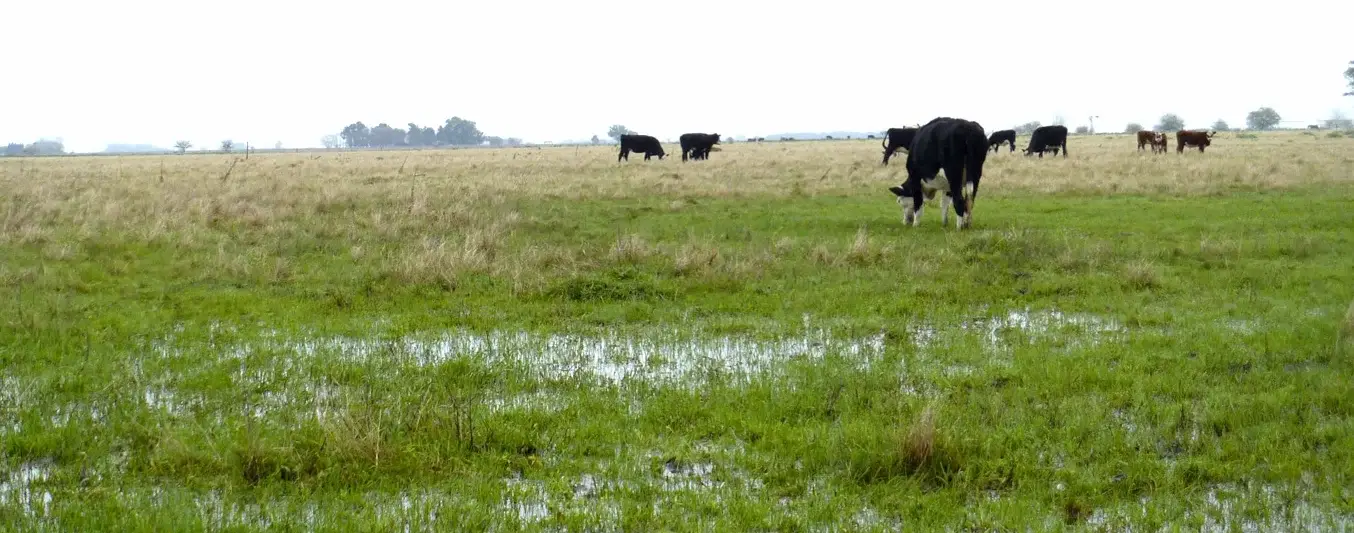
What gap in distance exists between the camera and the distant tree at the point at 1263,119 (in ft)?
502

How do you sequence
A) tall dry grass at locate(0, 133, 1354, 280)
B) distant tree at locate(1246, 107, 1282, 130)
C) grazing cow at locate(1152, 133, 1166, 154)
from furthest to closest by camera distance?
distant tree at locate(1246, 107, 1282, 130) → grazing cow at locate(1152, 133, 1166, 154) → tall dry grass at locate(0, 133, 1354, 280)

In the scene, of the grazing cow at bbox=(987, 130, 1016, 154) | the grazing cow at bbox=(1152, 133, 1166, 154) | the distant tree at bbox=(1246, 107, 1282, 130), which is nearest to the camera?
the grazing cow at bbox=(1152, 133, 1166, 154)

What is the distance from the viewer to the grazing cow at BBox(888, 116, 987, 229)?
51.6ft

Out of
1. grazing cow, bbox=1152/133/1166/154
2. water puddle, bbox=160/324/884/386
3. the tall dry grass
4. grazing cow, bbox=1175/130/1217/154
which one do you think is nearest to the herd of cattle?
the tall dry grass

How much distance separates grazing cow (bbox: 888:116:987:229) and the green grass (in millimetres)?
2201

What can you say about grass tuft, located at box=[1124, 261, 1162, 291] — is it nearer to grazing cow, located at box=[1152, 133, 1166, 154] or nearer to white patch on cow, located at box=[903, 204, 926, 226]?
white patch on cow, located at box=[903, 204, 926, 226]

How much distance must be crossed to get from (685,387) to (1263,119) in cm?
17283

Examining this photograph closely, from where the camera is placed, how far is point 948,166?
15.9 m

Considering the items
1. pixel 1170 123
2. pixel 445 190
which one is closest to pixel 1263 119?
pixel 1170 123

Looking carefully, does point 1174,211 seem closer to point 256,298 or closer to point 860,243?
point 860,243

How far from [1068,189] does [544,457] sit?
19.4 m

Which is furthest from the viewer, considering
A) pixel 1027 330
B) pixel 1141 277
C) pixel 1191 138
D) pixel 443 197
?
pixel 1191 138

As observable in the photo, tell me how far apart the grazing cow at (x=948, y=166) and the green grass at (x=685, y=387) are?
7.22 ft

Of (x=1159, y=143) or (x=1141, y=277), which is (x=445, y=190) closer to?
(x=1141, y=277)
